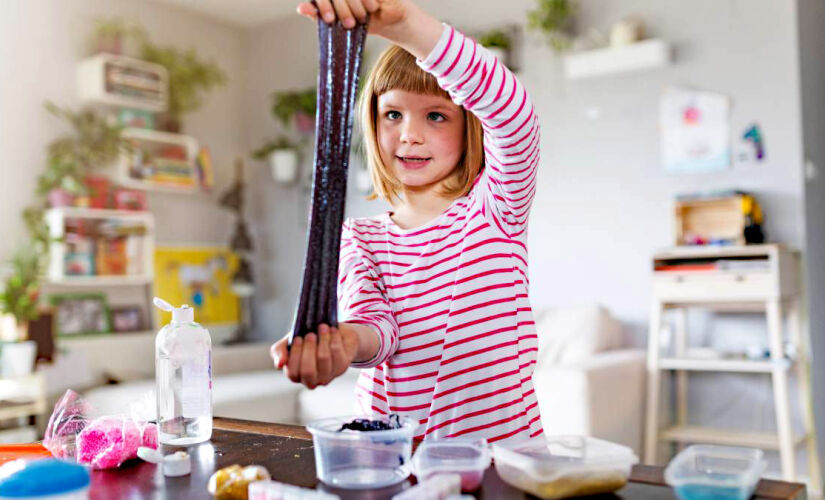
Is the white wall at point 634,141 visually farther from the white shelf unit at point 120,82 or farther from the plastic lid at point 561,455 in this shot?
the plastic lid at point 561,455

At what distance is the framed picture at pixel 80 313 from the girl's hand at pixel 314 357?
3.63 metres

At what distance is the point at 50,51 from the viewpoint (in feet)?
13.7

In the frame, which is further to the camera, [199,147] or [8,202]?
[199,147]

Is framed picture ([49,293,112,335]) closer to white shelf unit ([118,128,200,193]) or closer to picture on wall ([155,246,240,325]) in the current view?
picture on wall ([155,246,240,325])

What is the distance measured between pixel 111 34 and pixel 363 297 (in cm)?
382

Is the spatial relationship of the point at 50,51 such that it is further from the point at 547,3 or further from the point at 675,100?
the point at 675,100

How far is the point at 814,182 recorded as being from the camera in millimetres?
3361

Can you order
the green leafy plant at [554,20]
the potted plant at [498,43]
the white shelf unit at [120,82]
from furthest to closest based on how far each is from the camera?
the white shelf unit at [120,82] → the potted plant at [498,43] → the green leafy plant at [554,20]

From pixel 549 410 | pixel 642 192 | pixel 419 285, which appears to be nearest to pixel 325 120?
pixel 419 285

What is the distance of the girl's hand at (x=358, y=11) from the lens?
2.48 ft

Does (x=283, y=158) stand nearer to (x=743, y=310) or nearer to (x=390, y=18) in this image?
(x=743, y=310)

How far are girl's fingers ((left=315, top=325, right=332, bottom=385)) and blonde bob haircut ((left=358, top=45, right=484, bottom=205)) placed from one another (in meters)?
0.45

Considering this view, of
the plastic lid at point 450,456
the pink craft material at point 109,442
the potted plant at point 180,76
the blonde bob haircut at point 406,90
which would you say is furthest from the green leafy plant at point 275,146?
the plastic lid at point 450,456

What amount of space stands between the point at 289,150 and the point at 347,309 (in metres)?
3.87
